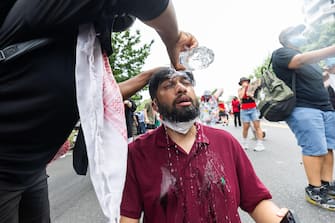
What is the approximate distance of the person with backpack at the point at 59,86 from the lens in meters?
0.61

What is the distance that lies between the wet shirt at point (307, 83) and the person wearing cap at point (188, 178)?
1.51 m

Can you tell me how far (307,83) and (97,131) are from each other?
2418mm

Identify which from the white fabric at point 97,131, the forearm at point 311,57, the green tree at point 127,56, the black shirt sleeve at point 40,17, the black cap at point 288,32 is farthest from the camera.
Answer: the green tree at point 127,56

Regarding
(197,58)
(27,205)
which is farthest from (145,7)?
(27,205)

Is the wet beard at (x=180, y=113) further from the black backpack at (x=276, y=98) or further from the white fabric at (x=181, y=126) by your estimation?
the black backpack at (x=276, y=98)

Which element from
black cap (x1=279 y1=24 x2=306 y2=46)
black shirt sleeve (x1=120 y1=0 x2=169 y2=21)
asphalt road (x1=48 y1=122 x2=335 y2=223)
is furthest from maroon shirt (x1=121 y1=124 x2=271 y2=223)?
black cap (x1=279 y1=24 x2=306 y2=46)

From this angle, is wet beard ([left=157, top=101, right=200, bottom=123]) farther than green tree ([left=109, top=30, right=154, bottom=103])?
No

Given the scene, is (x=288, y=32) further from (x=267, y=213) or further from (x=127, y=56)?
(x=127, y=56)

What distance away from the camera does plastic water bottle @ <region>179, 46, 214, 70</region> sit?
104 centimetres

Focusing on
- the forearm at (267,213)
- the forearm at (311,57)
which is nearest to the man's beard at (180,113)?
the forearm at (267,213)

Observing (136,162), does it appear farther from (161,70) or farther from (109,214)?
(109,214)

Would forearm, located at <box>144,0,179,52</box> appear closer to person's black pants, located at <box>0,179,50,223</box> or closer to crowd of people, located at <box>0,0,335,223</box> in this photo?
crowd of people, located at <box>0,0,335,223</box>

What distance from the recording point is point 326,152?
7.98 feet

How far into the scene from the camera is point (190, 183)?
4.09 feet
